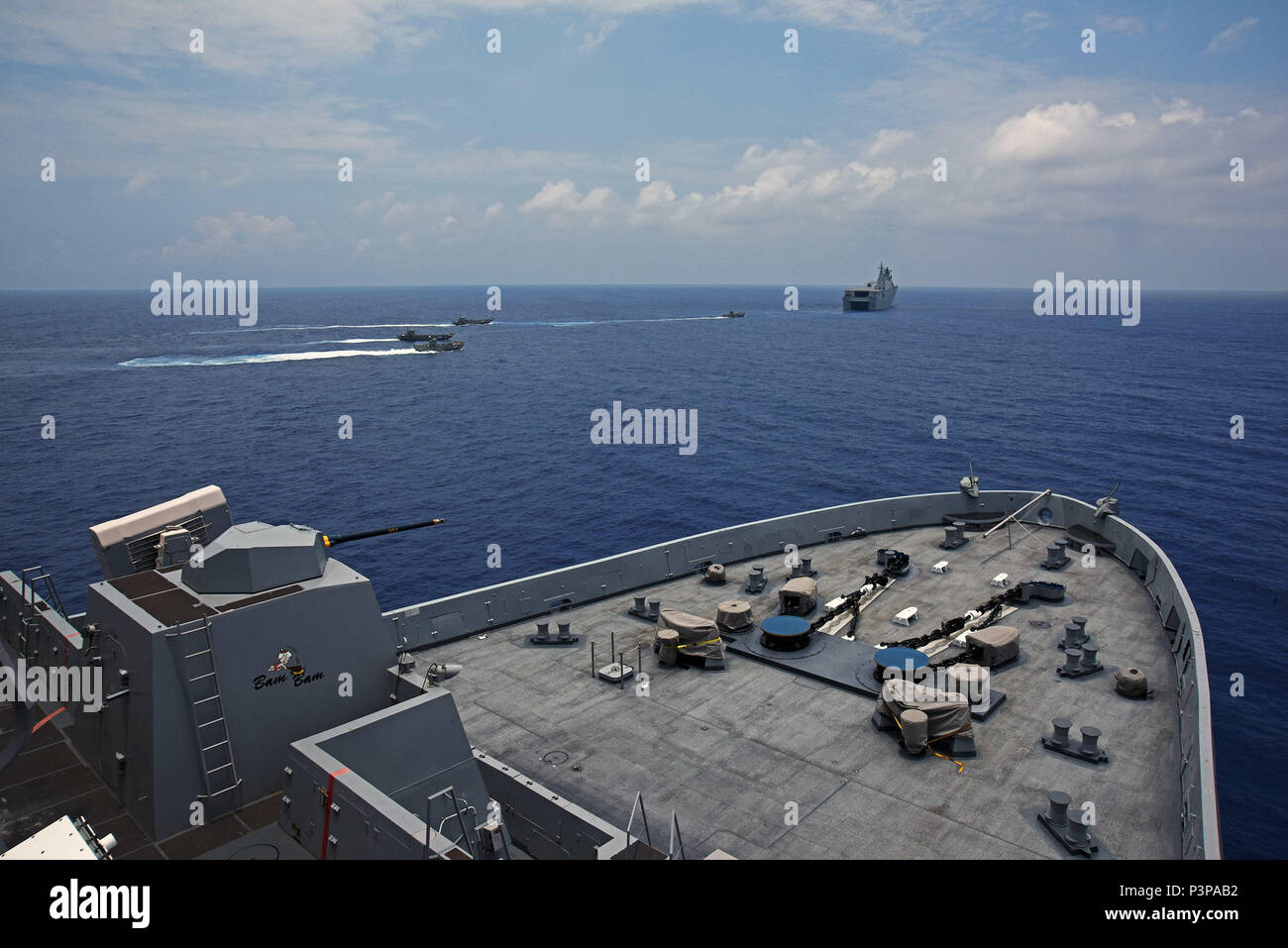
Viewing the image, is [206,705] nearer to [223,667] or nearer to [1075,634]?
[223,667]

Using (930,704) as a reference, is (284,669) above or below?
above

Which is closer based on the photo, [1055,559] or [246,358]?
[1055,559]

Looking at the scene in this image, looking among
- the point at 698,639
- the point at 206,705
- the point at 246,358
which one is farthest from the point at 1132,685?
the point at 246,358

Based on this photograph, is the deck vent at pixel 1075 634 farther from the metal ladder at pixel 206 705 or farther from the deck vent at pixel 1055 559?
the metal ladder at pixel 206 705

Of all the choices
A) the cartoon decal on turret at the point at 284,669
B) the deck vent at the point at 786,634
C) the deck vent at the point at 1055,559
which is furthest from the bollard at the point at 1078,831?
the deck vent at the point at 1055,559

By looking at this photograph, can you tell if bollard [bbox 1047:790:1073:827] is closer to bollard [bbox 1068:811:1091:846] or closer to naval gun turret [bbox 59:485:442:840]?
bollard [bbox 1068:811:1091:846]
